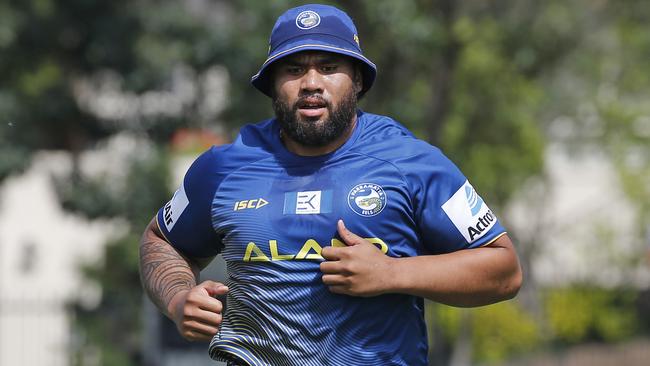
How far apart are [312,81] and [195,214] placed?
0.69 metres

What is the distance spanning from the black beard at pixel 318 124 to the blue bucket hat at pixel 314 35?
6.1 inches

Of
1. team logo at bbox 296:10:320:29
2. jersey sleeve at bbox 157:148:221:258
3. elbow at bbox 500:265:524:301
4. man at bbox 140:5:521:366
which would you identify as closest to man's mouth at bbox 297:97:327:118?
man at bbox 140:5:521:366

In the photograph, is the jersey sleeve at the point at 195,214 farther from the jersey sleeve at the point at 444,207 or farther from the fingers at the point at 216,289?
the jersey sleeve at the point at 444,207

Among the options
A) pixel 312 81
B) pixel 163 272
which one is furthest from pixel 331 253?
pixel 163 272

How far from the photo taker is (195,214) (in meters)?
4.46

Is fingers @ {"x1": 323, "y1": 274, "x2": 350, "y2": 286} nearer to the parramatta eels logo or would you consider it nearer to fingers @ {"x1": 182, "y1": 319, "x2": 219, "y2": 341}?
the parramatta eels logo

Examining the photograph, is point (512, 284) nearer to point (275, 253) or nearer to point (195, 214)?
point (275, 253)

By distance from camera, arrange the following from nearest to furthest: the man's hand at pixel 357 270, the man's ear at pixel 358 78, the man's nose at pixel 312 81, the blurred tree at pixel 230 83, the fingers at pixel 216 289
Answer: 1. the man's hand at pixel 357 270
2. the fingers at pixel 216 289
3. the man's nose at pixel 312 81
4. the man's ear at pixel 358 78
5. the blurred tree at pixel 230 83

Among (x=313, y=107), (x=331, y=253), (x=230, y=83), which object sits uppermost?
(x=313, y=107)

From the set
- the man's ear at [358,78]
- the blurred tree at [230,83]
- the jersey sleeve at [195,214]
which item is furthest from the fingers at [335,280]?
the blurred tree at [230,83]

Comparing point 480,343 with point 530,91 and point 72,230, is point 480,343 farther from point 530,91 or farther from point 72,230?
point 72,230

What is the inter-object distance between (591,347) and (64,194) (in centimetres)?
1080

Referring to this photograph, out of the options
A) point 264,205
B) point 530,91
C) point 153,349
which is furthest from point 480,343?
point 264,205

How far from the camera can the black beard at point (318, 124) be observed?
13.7 feet
